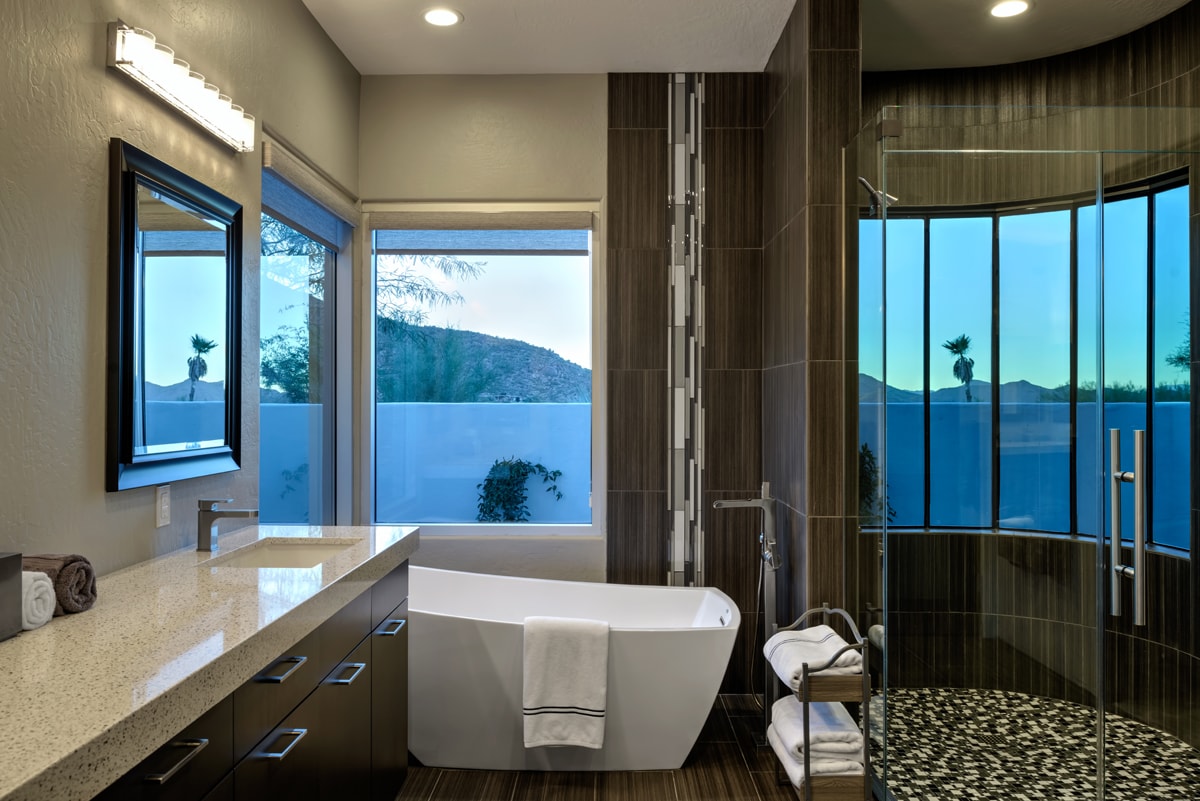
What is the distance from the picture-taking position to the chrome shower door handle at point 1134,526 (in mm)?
2098

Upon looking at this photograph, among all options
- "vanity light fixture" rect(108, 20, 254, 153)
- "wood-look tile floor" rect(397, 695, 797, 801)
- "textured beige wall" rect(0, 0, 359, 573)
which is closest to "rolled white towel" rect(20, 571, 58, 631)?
"textured beige wall" rect(0, 0, 359, 573)

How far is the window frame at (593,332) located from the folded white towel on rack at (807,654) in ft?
4.15

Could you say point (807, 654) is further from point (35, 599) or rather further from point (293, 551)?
point (35, 599)

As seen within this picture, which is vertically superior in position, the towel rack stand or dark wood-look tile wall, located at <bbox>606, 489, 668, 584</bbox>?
dark wood-look tile wall, located at <bbox>606, 489, 668, 584</bbox>

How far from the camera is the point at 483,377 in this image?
157 inches

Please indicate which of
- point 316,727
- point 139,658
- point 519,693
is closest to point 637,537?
point 519,693

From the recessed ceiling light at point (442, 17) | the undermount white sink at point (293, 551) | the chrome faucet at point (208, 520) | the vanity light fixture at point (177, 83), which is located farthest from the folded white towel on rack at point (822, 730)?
the recessed ceiling light at point (442, 17)

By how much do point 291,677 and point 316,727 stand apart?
0.73 ft

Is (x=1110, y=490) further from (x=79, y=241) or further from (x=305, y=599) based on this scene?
(x=79, y=241)

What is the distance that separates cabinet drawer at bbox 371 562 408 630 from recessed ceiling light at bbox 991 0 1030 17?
2.98 m

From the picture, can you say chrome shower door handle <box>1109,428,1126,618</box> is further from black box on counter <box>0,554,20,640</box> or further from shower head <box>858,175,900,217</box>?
black box on counter <box>0,554,20,640</box>

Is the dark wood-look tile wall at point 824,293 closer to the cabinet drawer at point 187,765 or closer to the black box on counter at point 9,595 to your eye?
the cabinet drawer at point 187,765

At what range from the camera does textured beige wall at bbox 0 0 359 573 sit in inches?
64.4

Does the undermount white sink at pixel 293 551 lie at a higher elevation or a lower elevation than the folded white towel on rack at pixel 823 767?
higher
